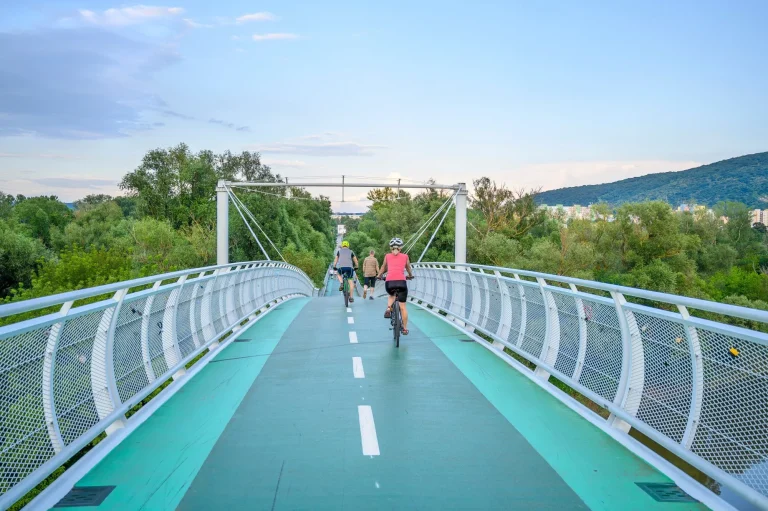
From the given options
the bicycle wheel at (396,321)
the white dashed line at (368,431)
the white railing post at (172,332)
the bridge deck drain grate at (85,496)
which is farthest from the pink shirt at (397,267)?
the bridge deck drain grate at (85,496)

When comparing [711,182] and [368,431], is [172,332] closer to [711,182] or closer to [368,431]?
[368,431]

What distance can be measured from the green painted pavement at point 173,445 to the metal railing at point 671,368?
352cm

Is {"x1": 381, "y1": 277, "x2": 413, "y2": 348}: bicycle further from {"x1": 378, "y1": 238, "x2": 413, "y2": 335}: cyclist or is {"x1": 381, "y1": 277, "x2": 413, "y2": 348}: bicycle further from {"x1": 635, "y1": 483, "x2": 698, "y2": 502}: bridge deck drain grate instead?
{"x1": 635, "y1": 483, "x2": 698, "y2": 502}: bridge deck drain grate

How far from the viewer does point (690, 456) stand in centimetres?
488

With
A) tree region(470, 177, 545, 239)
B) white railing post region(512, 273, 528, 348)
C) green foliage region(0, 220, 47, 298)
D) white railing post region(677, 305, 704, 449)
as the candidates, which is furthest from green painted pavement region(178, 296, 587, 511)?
tree region(470, 177, 545, 239)

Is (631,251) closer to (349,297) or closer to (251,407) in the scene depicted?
(349,297)

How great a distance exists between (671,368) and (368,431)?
2.58 meters

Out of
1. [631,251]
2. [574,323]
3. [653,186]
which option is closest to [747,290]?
[631,251]

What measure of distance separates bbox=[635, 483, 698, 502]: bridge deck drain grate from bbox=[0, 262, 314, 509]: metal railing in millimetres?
3948

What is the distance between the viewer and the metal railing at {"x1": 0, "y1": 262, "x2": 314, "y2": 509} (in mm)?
4262

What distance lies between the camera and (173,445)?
5.78m

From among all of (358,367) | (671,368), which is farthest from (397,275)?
(671,368)

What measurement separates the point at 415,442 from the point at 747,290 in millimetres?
81397

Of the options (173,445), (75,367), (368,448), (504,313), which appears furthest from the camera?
(504,313)
